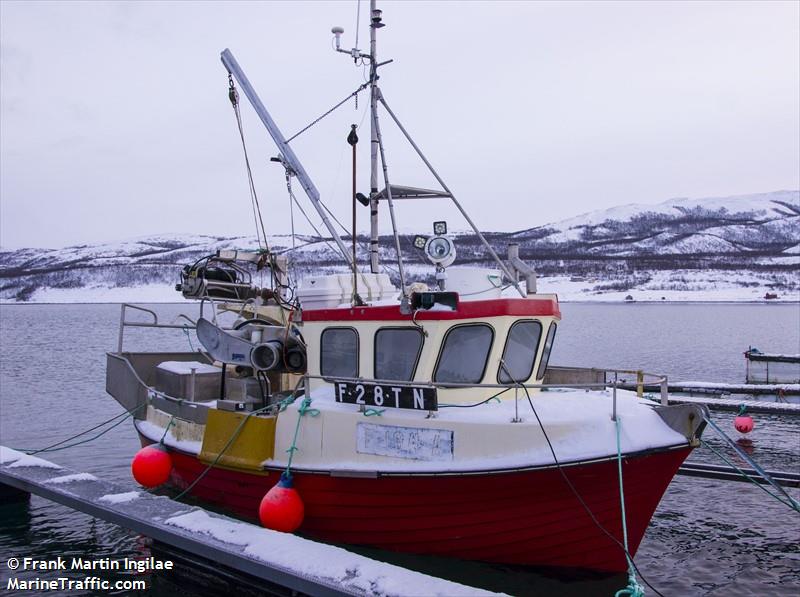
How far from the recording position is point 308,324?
10.0 metres

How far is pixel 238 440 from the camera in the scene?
32.6 feet

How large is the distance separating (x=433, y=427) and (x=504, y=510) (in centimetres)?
125

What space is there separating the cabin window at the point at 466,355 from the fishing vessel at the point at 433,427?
0.06ft

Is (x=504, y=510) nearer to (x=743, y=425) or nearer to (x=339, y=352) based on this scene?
(x=339, y=352)

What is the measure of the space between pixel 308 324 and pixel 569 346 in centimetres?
4071

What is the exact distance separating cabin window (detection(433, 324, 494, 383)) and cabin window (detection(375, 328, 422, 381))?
1.15 ft

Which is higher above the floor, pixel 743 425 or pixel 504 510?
pixel 504 510

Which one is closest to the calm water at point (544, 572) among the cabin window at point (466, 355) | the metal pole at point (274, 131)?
the cabin window at point (466, 355)

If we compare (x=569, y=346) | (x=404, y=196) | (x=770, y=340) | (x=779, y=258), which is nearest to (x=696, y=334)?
(x=770, y=340)

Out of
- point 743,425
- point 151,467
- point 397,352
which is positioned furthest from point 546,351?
point 743,425

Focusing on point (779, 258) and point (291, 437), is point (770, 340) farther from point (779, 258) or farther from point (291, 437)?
point (779, 258)

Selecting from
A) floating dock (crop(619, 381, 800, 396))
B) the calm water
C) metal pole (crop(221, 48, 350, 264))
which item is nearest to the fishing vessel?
the calm water

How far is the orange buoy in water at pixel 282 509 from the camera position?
8.89 meters

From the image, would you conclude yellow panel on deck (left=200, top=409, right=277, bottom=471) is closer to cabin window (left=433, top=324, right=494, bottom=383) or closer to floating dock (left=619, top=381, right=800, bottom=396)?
cabin window (left=433, top=324, right=494, bottom=383)
